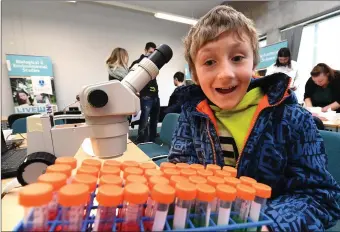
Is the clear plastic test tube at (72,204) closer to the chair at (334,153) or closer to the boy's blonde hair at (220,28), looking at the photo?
the boy's blonde hair at (220,28)

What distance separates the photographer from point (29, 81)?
3930 mm

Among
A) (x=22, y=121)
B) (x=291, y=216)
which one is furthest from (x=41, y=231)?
(x=22, y=121)

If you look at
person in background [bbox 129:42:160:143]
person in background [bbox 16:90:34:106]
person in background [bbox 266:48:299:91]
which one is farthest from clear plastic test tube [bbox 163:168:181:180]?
person in background [bbox 16:90:34:106]

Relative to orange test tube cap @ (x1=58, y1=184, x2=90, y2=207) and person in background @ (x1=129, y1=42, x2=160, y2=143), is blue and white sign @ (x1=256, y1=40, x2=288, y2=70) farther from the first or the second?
orange test tube cap @ (x1=58, y1=184, x2=90, y2=207)

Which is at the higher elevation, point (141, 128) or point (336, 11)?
point (336, 11)

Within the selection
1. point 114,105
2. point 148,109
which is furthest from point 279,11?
point 114,105

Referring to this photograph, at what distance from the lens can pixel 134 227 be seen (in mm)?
284

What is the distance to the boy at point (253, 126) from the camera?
0.52 metres

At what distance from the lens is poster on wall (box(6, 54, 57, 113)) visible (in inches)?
152

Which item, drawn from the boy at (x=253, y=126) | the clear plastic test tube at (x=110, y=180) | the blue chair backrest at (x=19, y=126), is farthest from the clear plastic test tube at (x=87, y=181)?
the blue chair backrest at (x=19, y=126)

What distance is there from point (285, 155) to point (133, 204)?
48 centimetres

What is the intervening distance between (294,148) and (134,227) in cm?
49

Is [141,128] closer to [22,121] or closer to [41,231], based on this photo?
[22,121]

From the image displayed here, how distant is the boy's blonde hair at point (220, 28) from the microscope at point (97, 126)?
15cm
